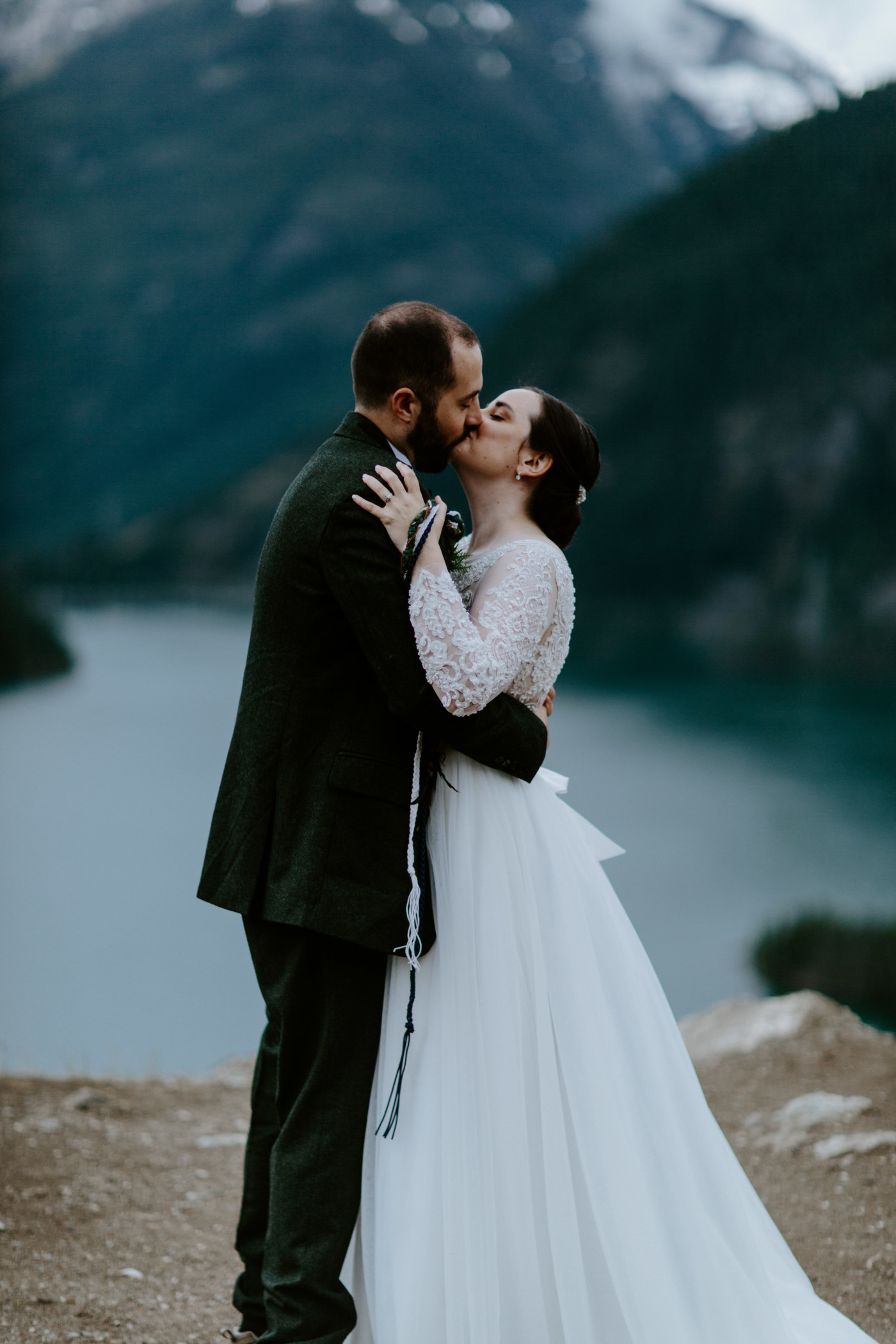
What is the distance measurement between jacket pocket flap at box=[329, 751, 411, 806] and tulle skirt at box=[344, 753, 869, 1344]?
0.61 ft

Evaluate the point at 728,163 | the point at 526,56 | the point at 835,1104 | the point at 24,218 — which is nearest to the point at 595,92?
the point at 526,56

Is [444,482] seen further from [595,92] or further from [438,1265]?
[595,92]

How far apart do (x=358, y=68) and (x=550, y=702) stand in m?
189

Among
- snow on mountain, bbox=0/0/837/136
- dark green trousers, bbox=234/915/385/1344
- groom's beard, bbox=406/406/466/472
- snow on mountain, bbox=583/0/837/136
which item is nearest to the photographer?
dark green trousers, bbox=234/915/385/1344

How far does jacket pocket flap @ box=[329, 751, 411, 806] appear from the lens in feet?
6.86

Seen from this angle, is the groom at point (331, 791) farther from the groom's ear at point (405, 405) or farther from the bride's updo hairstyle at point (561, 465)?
the bride's updo hairstyle at point (561, 465)

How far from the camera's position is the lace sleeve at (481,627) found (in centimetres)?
200

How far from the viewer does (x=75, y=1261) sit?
3.15 metres

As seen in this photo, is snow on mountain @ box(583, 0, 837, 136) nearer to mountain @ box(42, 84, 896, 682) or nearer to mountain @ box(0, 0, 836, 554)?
mountain @ box(0, 0, 836, 554)

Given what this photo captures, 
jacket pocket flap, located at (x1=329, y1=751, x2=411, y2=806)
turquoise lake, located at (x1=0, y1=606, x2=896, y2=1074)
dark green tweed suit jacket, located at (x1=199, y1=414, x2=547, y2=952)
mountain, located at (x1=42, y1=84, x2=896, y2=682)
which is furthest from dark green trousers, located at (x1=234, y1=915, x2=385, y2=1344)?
mountain, located at (x1=42, y1=84, x2=896, y2=682)

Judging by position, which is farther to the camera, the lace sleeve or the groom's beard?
the groom's beard

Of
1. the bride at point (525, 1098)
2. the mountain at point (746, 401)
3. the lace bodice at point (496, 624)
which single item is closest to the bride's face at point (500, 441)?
the bride at point (525, 1098)

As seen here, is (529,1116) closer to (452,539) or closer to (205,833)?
(452,539)

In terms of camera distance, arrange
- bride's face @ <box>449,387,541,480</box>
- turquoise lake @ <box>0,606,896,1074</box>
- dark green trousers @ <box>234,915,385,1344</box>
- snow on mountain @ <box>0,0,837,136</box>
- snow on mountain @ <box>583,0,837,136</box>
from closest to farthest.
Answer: dark green trousers @ <box>234,915,385,1344</box> < bride's face @ <box>449,387,541,480</box> < turquoise lake @ <box>0,606,896,1074</box> < snow on mountain @ <box>0,0,837,136</box> < snow on mountain @ <box>583,0,837,136</box>
